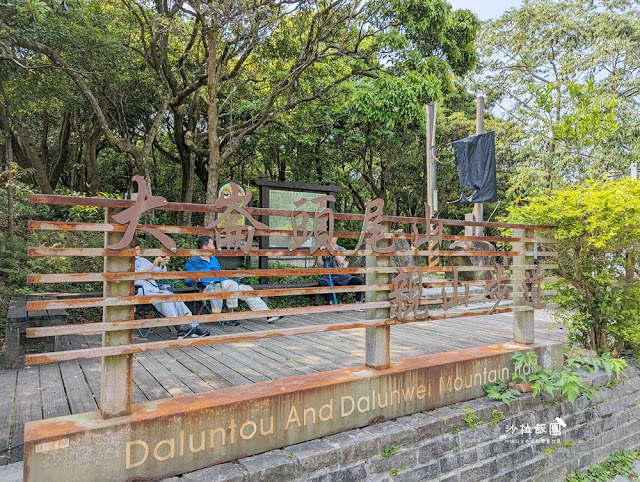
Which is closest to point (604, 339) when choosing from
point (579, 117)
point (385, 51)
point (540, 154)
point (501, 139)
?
point (579, 117)

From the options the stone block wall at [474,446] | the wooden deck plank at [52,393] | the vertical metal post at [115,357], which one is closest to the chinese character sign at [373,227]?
the stone block wall at [474,446]

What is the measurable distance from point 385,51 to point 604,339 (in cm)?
750

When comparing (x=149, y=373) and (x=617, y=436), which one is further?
(x=617, y=436)

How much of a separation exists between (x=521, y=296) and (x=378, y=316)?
64.3 inches

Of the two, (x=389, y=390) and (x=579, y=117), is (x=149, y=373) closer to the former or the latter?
(x=389, y=390)

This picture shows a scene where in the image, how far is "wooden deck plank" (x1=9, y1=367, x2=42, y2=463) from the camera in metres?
2.38

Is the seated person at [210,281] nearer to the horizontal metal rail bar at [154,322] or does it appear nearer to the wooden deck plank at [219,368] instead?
the wooden deck plank at [219,368]

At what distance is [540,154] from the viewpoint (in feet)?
47.6

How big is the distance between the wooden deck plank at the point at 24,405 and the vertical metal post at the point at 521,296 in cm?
382

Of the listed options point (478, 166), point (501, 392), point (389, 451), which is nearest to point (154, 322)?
point (389, 451)

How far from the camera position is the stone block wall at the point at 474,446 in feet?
8.04

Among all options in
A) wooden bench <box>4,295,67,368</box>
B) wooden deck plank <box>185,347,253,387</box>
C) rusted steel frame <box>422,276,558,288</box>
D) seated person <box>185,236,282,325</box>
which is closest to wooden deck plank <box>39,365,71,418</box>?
wooden bench <box>4,295,67,368</box>

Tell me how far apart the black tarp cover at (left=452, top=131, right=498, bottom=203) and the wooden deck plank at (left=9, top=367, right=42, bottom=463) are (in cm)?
888

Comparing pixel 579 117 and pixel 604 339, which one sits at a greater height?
pixel 579 117
